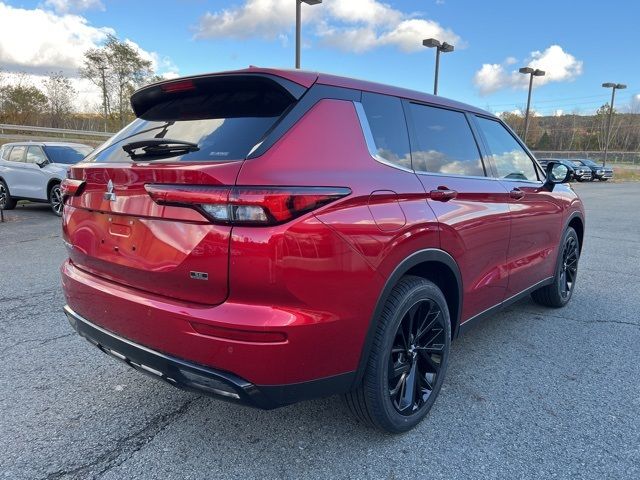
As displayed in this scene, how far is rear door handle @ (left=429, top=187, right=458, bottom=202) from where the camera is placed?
266 cm

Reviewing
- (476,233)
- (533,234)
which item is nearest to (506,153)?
(533,234)

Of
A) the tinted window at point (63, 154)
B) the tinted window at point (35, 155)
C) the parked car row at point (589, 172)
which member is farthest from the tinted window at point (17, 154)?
the parked car row at point (589, 172)

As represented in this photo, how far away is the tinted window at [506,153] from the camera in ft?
12.0

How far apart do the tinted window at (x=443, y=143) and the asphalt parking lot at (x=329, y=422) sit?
56.5 inches

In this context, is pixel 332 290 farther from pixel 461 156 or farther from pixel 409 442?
pixel 461 156

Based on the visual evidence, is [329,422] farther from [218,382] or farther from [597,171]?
[597,171]

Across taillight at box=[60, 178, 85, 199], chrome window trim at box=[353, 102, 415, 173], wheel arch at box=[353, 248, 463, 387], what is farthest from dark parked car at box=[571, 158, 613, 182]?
taillight at box=[60, 178, 85, 199]

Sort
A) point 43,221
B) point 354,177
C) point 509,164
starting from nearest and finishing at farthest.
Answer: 1. point 354,177
2. point 509,164
3. point 43,221

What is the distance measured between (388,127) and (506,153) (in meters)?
1.69

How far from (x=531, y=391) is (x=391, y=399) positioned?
45.8 inches

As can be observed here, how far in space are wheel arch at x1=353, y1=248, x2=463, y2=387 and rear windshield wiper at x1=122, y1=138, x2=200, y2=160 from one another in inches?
43.9

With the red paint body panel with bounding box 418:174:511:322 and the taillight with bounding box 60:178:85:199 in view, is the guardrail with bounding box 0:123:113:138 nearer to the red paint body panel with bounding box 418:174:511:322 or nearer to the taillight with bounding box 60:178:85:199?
the taillight with bounding box 60:178:85:199

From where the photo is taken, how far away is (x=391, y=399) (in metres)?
2.51

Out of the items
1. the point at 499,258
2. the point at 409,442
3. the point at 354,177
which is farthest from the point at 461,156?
the point at 409,442
